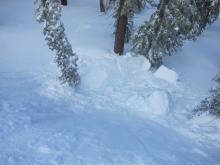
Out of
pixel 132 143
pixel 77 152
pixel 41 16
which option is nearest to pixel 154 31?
pixel 41 16

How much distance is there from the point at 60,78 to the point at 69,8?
12.5 m

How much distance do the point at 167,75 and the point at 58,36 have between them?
499cm

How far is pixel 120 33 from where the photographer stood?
678 inches

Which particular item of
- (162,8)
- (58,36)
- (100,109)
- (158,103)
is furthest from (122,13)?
(100,109)

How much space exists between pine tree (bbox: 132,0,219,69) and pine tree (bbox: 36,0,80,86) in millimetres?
3796

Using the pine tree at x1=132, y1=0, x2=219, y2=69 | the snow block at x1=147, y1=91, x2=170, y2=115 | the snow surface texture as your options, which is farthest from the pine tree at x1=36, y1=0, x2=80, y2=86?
the pine tree at x1=132, y1=0, x2=219, y2=69

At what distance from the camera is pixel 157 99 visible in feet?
44.7

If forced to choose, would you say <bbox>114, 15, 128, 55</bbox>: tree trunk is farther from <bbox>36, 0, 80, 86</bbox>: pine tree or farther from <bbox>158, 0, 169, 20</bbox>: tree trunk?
<bbox>36, 0, 80, 86</bbox>: pine tree

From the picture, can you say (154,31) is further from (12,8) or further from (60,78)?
(12,8)

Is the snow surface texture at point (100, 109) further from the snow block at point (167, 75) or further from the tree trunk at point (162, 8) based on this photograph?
the tree trunk at point (162, 8)

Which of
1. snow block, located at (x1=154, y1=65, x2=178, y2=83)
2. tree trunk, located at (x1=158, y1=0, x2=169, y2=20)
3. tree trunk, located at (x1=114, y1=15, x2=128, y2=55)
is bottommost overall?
snow block, located at (x1=154, y1=65, x2=178, y2=83)

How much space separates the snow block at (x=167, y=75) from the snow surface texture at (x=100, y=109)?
4 centimetres

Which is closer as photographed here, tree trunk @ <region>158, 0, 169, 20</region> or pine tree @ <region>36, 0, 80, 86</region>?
pine tree @ <region>36, 0, 80, 86</region>

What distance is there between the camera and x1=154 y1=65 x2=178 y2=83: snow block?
16200 mm
